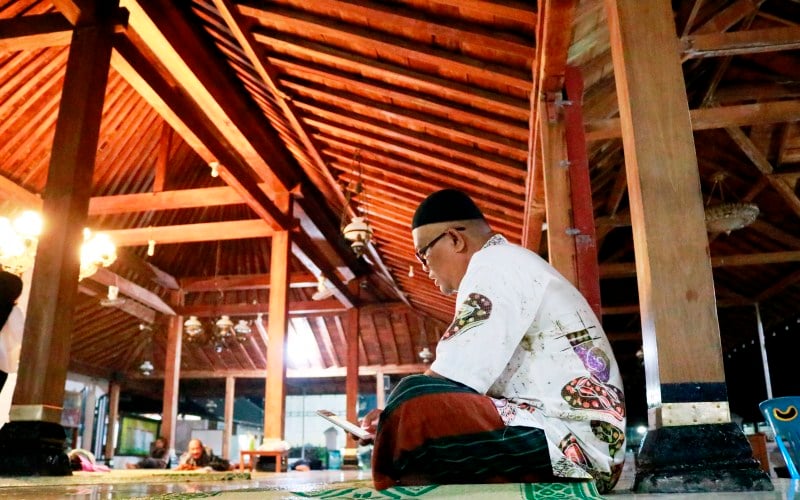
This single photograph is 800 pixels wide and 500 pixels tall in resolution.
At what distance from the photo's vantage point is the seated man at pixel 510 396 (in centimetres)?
Result: 151

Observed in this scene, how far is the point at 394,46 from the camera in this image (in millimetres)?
4340

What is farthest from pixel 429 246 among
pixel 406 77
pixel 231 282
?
pixel 231 282

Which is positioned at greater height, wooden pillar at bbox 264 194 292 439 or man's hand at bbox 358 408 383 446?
wooden pillar at bbox 264 194 292 439

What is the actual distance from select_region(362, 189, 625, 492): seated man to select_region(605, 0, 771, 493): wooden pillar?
15cm

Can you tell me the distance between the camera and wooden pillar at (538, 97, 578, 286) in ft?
12.2

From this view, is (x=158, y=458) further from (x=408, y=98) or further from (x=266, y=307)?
(x=408, y=98)

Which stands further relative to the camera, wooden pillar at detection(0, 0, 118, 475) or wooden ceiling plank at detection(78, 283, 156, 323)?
wooden ceiling plank at detection(78, 283, 156, 323)

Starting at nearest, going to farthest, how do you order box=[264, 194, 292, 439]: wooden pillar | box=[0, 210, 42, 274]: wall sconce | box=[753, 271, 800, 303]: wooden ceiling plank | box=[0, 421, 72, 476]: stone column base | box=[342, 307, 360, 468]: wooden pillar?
box=[0, 421, 72, 476]: stone column base, box=[0, 210, 42, 274]: wall sconce, box=[264, 194, 292, 439]: wooden pillar, box=[753, 271, 800, 303]: wooden ceiling plank, box=[342, 307, 360, 468]: wooden pillar

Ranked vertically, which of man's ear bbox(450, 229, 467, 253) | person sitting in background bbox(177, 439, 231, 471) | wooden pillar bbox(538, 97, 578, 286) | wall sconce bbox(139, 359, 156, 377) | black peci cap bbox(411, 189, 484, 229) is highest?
wall sconce bbox(139, 359, 156, 377)

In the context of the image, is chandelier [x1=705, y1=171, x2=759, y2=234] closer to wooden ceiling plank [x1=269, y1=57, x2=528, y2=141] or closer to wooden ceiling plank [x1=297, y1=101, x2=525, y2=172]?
wooden ceiling plank [x1=297, y1=101, x2=525, y2=172]

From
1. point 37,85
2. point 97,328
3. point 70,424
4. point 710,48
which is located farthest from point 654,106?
point 70,424

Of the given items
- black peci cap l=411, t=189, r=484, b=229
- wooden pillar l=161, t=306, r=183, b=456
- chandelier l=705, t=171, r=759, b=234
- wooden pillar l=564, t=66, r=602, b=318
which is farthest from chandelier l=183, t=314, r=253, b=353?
black peci cap l=411, t=189, r=484, b=229

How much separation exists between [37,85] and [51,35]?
293 cm

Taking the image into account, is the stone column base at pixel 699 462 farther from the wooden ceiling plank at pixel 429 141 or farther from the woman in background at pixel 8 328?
the woman in background at pixel 8 328
